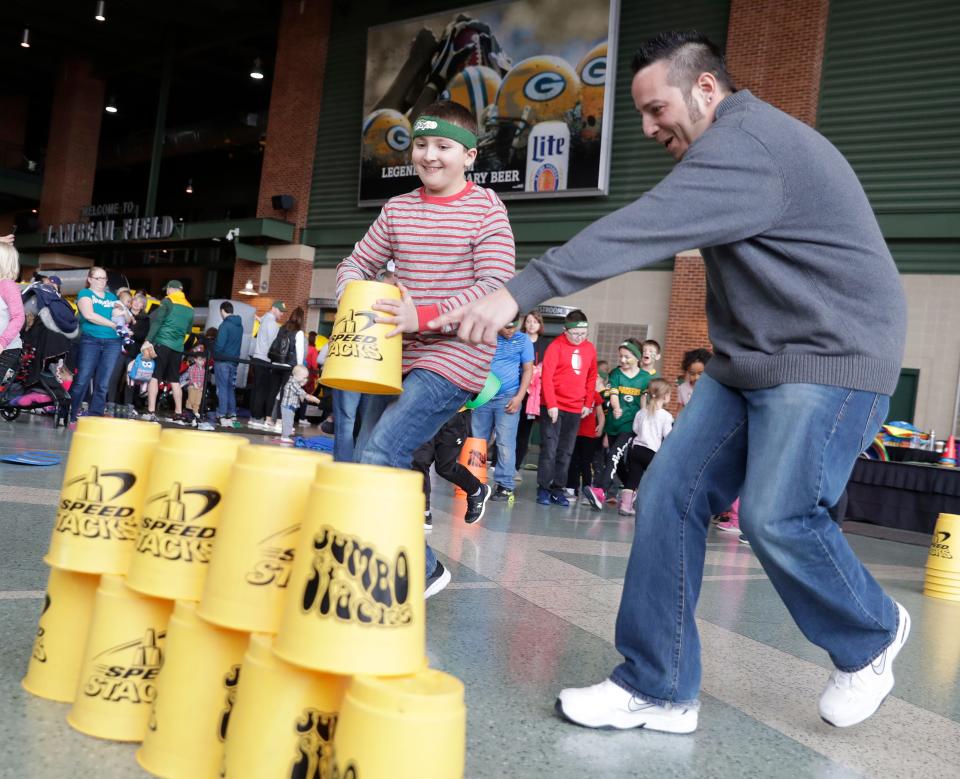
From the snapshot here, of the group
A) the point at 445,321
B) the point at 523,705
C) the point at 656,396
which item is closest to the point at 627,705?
the point at 523,705

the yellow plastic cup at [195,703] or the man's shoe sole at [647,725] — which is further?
the man's shoe sole at [647,725]

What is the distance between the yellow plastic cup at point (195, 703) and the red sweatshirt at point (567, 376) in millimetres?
7041

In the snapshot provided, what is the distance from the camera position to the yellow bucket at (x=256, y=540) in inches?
Answer: 68.6

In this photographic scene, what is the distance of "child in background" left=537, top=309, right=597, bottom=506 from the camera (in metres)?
8.73

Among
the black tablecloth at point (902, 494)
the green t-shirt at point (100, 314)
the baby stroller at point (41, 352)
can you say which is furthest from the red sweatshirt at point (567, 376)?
the baby stroller at point (41, 352)

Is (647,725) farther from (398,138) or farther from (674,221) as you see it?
(398,138)

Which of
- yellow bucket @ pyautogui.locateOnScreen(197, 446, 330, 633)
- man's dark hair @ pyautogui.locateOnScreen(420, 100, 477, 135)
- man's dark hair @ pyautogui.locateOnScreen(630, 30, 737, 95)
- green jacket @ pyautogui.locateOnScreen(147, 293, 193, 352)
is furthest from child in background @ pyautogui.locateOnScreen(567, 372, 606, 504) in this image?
yellow bucket @ pyautogui.locateOnScreen(197, 446, 330, 633)

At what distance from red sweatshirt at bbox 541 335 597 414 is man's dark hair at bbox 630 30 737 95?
21.1ft

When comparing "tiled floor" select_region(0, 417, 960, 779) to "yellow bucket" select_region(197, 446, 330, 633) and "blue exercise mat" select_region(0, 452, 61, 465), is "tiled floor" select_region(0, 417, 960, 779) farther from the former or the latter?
"blue exercise mat" select_region(0, 452, 61, 465)

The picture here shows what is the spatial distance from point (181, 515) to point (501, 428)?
6.49 m

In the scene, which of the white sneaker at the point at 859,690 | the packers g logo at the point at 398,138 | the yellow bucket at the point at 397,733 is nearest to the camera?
the yellow bucket at the point at 397,733

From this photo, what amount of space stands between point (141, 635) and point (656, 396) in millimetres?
6924

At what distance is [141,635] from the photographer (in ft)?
6.38

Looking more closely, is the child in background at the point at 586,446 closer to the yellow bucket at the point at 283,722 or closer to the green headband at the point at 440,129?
the green headband at the point at 440,129
